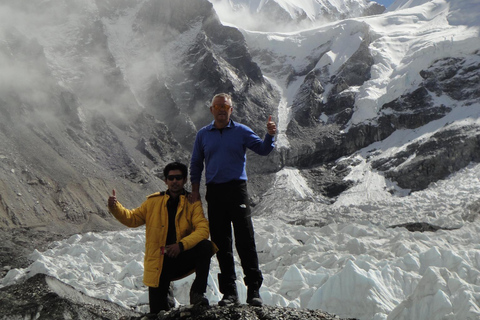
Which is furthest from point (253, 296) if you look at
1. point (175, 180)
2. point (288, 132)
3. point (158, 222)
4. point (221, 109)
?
point (288, 132)

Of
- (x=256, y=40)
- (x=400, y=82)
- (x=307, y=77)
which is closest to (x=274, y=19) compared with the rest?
(x=256, y=40)

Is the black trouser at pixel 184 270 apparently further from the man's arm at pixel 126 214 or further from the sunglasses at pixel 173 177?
the sunglasses at pixel 173 177

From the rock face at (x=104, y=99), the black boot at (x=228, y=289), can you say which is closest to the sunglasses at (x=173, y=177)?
the black boot at (x=228, y=289)

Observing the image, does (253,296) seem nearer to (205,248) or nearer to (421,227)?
(205,248)

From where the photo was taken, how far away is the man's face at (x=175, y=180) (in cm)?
792

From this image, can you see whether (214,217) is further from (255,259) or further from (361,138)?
(361,138)

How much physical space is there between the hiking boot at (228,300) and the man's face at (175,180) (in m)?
1.76

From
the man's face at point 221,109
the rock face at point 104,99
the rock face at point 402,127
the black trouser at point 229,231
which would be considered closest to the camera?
the black trouser at point 229,231

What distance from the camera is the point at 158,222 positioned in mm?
7867

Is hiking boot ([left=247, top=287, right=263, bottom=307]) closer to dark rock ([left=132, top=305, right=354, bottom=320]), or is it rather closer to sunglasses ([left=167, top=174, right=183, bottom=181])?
dark rock ([left=132, top=305, right=354, bottom=320])

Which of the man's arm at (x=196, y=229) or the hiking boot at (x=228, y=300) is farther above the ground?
the man's arm at (x=196, y=229)

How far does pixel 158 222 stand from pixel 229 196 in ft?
3.76

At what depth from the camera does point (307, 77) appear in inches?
4584

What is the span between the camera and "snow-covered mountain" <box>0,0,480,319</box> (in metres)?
26.8
